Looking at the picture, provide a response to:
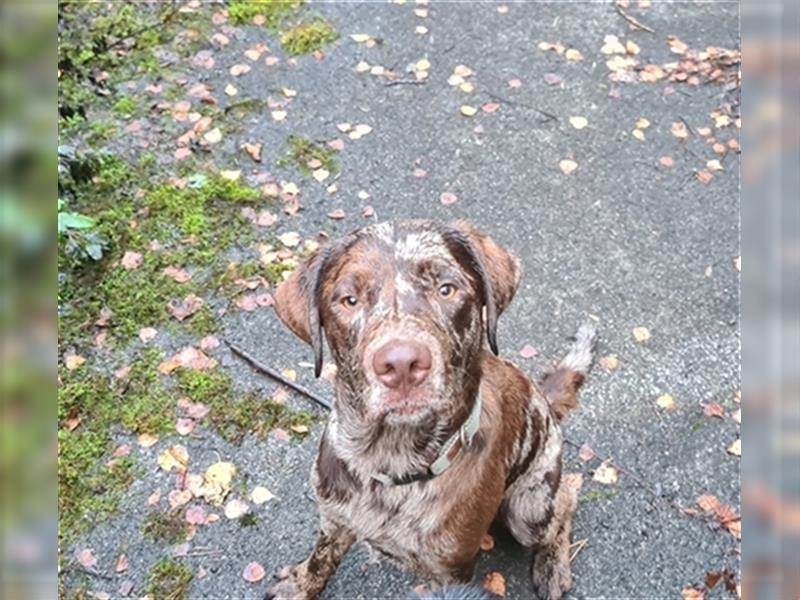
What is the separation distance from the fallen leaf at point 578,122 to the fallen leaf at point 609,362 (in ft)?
7.63

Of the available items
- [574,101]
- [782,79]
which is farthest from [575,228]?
[782,79]

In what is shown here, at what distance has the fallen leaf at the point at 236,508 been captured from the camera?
462 centimetres

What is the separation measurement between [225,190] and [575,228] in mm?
2433

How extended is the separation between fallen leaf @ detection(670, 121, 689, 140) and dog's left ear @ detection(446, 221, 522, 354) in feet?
13.0

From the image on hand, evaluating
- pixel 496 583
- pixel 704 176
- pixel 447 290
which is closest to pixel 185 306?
pixel 496 583

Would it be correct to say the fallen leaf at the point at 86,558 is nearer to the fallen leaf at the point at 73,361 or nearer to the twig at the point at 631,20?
the fallen leaf at the point at 73,361

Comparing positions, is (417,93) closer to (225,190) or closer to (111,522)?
(225,190)

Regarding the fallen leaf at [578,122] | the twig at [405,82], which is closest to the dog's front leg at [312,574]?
the fallen leaf at [578,122]

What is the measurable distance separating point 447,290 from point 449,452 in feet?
2.16

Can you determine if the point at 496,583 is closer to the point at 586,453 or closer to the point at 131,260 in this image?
the point at 586,453

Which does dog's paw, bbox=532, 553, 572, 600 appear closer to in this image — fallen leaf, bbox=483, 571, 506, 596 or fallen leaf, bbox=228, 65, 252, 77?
fallen leaf, bbox=483, 571, 506, 596

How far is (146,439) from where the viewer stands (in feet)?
16.2

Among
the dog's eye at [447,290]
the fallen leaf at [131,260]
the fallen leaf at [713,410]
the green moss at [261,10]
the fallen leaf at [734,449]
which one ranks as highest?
the dog's eye at [447,290]

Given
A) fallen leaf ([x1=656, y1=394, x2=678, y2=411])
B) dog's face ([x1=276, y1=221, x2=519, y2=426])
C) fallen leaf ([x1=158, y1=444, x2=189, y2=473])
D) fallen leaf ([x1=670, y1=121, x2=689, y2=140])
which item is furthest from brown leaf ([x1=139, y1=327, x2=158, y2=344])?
fallen leaf ([x1=670, y1=121, x2=689, y2=140])
